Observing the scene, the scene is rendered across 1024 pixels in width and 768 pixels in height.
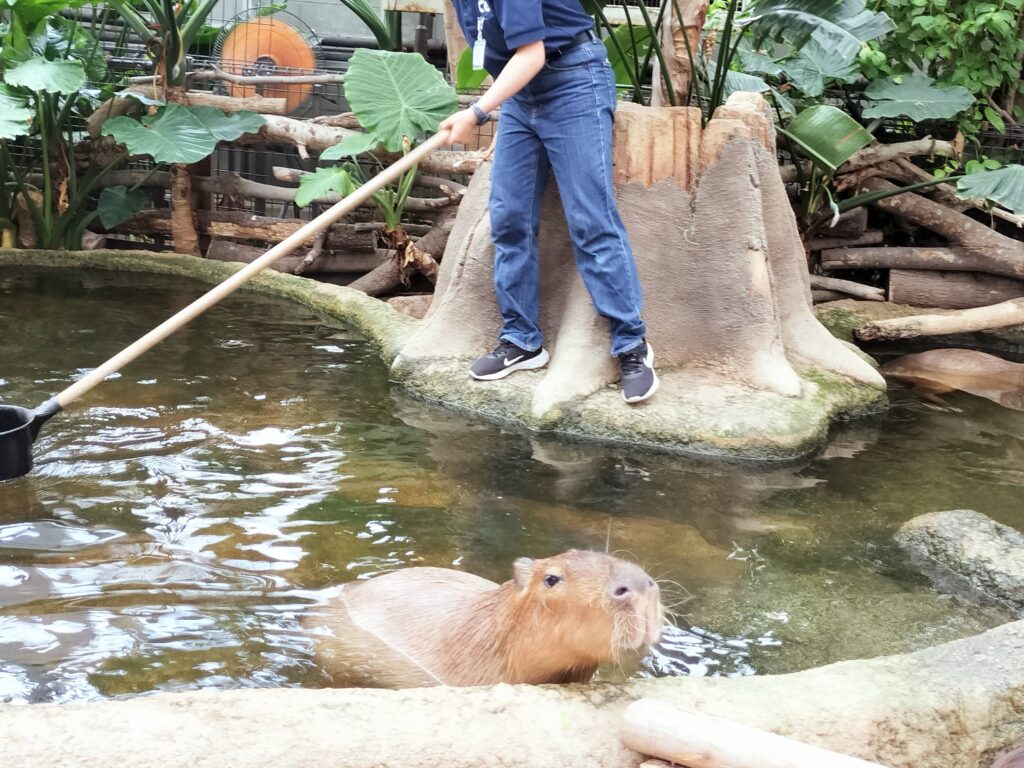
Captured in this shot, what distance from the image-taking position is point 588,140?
13.6 feet

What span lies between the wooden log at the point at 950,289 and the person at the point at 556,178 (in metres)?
3.40

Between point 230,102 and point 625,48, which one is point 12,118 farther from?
point 625,48

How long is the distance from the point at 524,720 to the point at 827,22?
168 inches

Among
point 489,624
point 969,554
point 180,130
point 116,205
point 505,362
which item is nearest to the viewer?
point 489,624

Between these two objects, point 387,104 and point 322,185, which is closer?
point 387,104

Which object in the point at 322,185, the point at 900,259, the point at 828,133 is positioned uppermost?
the point at 828,133

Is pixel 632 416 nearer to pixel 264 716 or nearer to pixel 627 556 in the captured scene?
pixel 627 556

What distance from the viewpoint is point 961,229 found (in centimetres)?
709

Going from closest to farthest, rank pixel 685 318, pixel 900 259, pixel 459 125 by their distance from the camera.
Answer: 1. pixel 459 125
2. pixel 685 318
3. pixel 900 259

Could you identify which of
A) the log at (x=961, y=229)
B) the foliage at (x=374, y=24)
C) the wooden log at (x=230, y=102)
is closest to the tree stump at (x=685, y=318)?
the log at (x=961, y=229)

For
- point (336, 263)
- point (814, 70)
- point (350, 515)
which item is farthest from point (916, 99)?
point (350, 515)

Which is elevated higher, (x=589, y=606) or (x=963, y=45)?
(x=963, y=45)

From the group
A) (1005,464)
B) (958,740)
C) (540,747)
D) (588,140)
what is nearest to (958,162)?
(1005,464)

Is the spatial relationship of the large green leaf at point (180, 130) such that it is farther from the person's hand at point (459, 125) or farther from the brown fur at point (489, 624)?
the brown fur at point (489, 624)
